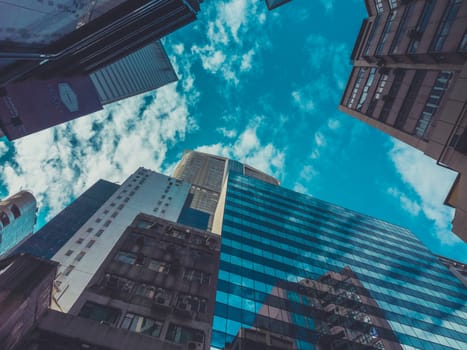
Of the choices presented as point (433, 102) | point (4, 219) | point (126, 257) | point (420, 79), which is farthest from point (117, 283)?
point (420, 79)

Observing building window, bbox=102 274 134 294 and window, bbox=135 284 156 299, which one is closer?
building window, bbox=102 274 134 294

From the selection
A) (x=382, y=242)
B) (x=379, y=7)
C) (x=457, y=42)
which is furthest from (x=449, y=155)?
(x=382, y=242)

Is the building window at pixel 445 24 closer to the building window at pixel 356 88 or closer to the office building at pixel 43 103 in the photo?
the building window at pixel 356 88

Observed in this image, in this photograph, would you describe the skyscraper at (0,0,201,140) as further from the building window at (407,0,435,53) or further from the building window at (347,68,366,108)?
the building window at (407,0,435,53)

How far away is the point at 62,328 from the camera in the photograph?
Result: 12.6 meters

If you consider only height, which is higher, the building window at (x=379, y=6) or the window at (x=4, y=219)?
the building window at (x=379, y=6)

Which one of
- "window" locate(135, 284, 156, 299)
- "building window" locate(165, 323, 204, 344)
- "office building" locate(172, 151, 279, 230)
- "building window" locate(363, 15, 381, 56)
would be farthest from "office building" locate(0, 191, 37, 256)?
"office building" locate(172, 151, 279, 230)

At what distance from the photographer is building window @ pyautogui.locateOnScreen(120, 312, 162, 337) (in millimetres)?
15486

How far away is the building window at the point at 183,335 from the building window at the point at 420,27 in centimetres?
3259

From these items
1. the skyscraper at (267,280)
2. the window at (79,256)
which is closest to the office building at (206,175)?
the skyscraper at (267,280)

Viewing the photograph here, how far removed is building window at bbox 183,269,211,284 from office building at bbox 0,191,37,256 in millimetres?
34640

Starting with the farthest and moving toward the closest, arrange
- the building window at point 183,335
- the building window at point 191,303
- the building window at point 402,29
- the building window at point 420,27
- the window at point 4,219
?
1. the window at point 4,219
2. the building window at point 402,29
3. the building window at point 420,27
4. the building window at point 191,303
5. the building window at point 183,335

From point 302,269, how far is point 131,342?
27404 mm

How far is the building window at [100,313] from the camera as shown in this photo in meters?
15.4
